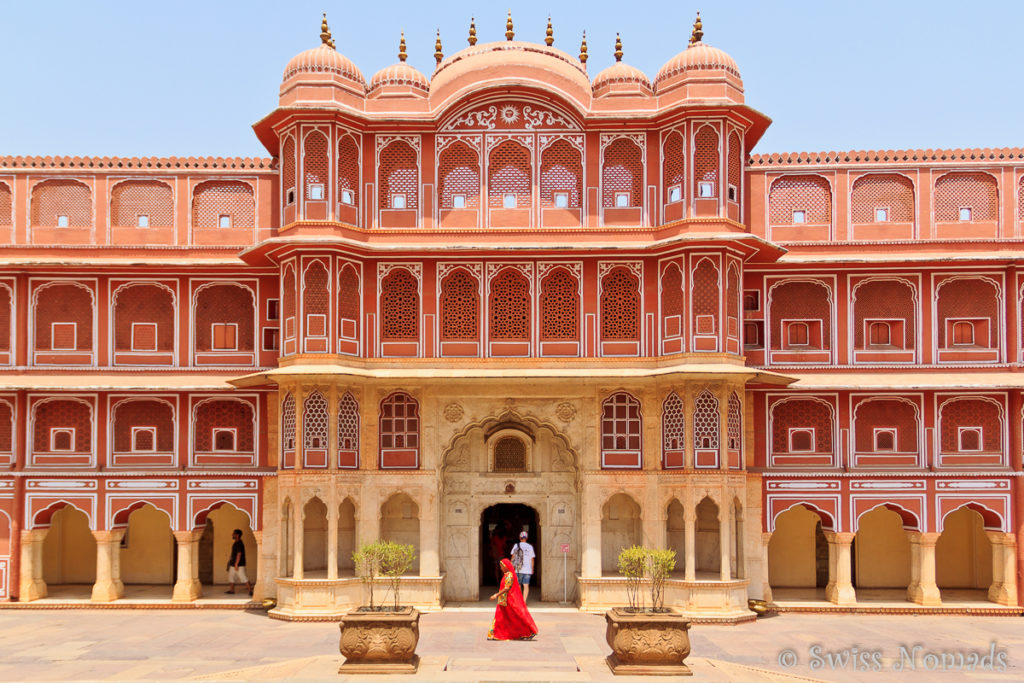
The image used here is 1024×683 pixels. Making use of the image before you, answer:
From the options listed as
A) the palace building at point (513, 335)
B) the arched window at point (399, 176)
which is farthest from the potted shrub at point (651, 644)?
the arched window at point (399, 176)

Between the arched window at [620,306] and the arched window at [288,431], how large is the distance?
22.1 ft

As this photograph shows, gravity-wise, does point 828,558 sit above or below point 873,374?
below

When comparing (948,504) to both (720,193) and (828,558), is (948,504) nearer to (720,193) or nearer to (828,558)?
(828,558)

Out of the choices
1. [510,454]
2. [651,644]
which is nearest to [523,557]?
[510,454]

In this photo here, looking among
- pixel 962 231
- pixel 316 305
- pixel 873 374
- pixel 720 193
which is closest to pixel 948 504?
pixel 873 374

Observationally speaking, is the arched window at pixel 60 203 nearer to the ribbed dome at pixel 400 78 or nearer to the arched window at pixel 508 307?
the ribbed dome at pixel 400 78

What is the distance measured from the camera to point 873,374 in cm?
2088

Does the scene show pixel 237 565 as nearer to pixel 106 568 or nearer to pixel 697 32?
pixel 106 568

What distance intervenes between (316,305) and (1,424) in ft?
25.9

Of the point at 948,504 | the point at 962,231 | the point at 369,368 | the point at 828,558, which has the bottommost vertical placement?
the point at 828,558

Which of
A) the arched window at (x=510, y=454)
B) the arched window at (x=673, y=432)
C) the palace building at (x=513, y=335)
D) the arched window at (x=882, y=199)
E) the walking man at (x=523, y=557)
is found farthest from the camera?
the arched window at (x=882, y=199)

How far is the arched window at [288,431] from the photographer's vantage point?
19688 mm

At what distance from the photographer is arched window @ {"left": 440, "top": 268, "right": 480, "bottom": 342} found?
2052 centimetres

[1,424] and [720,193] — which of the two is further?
[1,424]
